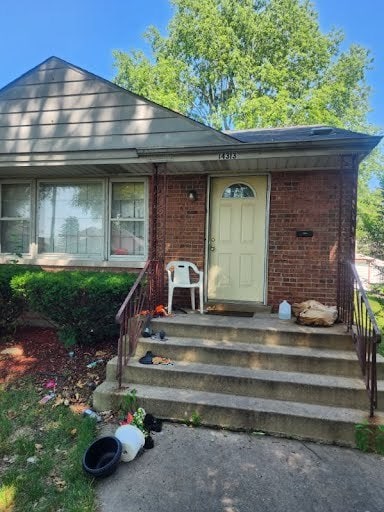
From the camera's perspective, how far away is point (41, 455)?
302cm

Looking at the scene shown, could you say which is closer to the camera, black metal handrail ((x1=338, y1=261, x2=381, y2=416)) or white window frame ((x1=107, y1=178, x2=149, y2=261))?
black metal handrail ((x1=338, y1=261, x2=381, y2=416))

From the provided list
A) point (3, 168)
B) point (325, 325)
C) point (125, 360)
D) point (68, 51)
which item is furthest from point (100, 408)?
point (68, 51)

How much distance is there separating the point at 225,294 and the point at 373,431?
10.6 ft

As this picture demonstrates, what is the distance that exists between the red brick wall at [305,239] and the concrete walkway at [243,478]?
2.80 metres

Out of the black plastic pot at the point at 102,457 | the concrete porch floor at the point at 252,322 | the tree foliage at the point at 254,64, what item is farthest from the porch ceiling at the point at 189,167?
the tree foliage at the point at 254,64

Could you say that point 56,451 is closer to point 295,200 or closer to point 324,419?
point 324,419

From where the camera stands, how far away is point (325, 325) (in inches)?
179

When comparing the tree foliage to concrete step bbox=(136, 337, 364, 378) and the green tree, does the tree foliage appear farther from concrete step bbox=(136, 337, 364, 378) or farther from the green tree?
concrete step bbox=(136, 337, 364, 378)

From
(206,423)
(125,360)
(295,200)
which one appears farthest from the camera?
(295,200)

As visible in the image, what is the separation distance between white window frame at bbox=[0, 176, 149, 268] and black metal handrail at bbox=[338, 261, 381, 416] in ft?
10.6

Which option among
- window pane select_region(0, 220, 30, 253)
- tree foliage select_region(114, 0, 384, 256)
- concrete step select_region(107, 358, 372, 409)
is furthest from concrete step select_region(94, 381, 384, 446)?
tree foliage select_region(114, 0, 384, 256)

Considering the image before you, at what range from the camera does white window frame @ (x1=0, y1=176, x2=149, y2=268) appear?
630cm

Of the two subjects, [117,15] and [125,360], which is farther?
[117,15]

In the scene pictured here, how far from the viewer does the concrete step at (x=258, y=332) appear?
4195 mm
